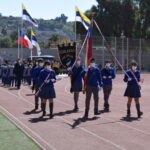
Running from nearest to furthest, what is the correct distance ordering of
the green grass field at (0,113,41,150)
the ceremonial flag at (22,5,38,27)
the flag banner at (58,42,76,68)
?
the green grass field at (0,113,41,150)
the flag banner at (58,42,76,68)
the ceremonial flag at (22,5,38,27)

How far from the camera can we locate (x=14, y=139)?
28.7 feet

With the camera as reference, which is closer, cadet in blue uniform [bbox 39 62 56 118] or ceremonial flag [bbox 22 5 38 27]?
cadet in blue uniform [bbox 39 62 56 118]

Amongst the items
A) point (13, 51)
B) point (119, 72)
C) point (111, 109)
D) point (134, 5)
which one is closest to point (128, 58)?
point (119, 72)

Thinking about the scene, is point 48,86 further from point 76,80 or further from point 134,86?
point 134,86

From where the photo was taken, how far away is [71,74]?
13.7 m

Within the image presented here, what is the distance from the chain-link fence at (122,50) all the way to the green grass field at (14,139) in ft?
105

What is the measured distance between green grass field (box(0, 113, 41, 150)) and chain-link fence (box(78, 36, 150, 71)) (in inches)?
1260

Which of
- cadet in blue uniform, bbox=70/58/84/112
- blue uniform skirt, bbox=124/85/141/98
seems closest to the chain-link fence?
cadet in blue uniform, bbox=70/58/84/112

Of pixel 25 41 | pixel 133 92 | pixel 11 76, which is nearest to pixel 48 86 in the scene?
pixel 133 92

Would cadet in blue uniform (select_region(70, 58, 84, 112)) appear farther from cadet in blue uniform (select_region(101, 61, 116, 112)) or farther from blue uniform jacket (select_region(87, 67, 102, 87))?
blue uniform jacket (select_region(87, 67, 102, 87))

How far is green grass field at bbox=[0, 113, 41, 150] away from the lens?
8.00m

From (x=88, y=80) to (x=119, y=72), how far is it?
3350 cm

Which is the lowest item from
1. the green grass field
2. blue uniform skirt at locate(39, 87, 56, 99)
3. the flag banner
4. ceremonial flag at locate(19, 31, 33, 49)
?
the green grass field

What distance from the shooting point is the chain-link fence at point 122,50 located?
4250 centimetres
